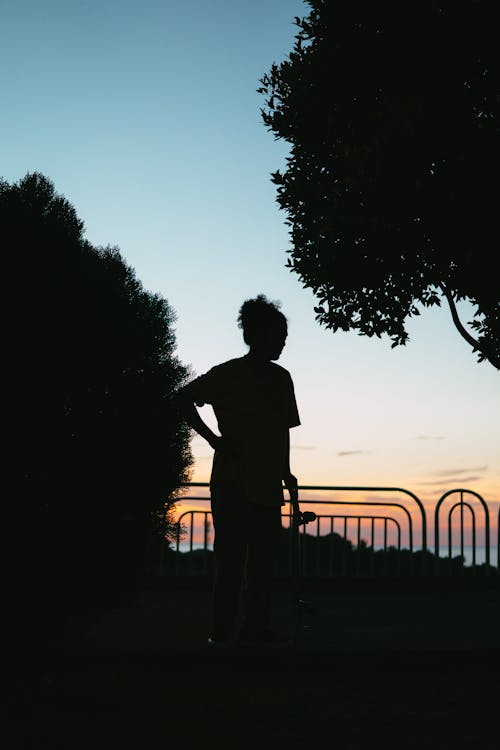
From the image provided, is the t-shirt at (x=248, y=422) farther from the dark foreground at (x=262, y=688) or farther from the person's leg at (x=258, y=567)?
the dark foreground at (x=262, y=688)

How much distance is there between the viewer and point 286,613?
9445 mm

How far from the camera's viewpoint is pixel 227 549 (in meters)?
5.96

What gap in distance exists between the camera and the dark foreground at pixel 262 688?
409cm

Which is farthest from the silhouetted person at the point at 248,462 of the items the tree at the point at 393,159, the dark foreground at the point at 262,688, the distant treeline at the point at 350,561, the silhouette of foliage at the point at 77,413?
the distant treeline at the point at 350,561

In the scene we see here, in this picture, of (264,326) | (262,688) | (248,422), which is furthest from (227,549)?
(264,326)

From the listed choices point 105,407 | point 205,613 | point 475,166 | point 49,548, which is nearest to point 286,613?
point 205,613

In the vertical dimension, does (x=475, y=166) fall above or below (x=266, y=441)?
above

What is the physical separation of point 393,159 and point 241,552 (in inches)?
298

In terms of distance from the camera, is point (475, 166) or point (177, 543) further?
point (177, 543)

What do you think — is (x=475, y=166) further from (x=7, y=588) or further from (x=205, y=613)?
(x=7, y=588)

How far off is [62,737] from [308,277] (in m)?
10.0

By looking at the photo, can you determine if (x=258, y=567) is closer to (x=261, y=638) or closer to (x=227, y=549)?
(x=227, y=549)

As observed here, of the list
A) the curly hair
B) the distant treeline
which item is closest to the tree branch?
the distant treeline

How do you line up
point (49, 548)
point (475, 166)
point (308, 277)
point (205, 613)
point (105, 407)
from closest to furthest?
point (49, 548) → point (205, 613) → point (105, 407) → point (475, 166) → point (308, 277)
